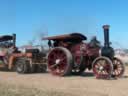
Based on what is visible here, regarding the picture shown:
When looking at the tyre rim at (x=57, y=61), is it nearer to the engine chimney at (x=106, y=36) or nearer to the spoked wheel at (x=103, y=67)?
the spoked wheel at (x=103, y=67)

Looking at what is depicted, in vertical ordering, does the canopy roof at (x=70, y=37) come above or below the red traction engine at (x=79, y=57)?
above

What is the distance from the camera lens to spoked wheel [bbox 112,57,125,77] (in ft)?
52.3

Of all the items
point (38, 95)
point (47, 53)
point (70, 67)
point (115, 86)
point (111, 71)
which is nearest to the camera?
point (38, 95)

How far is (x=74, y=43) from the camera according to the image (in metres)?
17.2

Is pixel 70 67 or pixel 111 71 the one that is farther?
pixel 70 67

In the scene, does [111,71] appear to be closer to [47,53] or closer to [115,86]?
[115,86]

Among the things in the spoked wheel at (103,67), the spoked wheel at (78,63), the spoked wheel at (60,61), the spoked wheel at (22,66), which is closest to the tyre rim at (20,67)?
the spoked wheel at (22,66)

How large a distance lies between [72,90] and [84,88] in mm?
661

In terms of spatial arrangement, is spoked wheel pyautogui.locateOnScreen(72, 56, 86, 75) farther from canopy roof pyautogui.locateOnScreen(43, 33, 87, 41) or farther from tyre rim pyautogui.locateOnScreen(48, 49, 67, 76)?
canopy roof pyautogui.locateOnScreen(43, 33, 87, 41)

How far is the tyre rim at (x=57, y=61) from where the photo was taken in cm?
1659

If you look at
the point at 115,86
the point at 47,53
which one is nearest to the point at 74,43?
the point at 47,53

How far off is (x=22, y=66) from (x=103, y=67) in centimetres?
527

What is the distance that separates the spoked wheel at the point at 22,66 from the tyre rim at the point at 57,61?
5.78 ft

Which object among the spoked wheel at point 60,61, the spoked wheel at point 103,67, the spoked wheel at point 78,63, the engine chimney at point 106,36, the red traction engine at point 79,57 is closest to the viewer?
the spoked wheel at point 103,67
